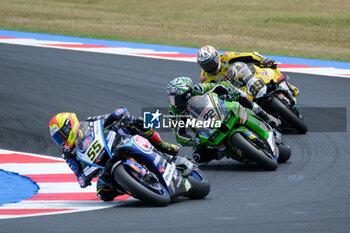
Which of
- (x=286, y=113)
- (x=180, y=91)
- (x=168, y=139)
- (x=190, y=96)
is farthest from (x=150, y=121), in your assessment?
(x=286, y=113)

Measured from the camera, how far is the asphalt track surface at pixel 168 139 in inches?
273

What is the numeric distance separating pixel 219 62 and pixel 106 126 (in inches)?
137

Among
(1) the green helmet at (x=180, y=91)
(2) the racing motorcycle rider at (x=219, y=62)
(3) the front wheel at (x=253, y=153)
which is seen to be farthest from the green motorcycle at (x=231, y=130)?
(2) the racing motorcycle rider at (x=219, y=62)

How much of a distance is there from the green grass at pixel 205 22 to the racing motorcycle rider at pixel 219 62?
24.7ft

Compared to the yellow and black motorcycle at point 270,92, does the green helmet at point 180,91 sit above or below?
above

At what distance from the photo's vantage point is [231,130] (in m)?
9.73

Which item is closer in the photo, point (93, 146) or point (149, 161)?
point (93, 146)

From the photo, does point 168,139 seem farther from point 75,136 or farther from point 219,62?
point 75,136

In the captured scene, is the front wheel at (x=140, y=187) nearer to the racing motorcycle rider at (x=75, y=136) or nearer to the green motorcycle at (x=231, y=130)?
the racing motorcycle rider at (x=75, y=136)

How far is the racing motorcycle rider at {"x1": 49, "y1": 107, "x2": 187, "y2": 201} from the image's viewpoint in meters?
7.87

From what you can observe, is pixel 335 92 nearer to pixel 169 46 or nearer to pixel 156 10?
pixel 169 46

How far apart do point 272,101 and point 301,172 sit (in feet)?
8.06

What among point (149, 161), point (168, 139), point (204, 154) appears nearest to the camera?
point (149, 161)

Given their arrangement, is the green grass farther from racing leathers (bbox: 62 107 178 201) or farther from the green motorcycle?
racing leathers (bbox: 62 107 178 201)
